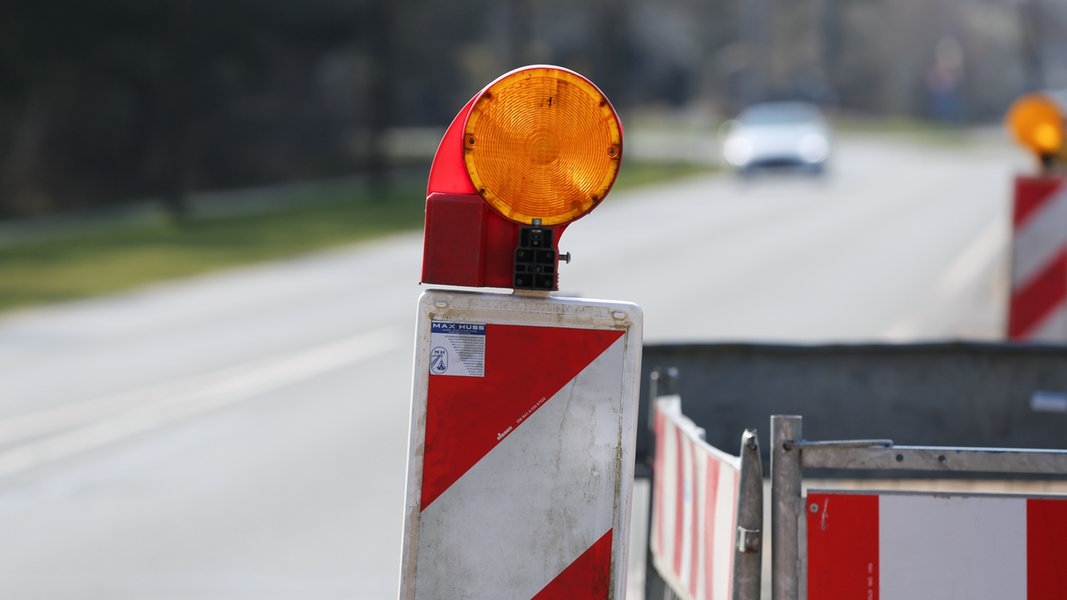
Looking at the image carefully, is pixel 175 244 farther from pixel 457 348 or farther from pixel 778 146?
pixel 457 348

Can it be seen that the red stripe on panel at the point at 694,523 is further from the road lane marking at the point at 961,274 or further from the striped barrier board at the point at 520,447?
the road lane marking at the point at 961,274

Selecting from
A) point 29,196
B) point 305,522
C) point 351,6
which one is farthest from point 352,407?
point 351,6

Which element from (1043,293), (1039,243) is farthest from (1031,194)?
(1043,293)

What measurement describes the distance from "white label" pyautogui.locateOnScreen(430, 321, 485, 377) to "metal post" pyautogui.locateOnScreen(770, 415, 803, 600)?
0.61 meters

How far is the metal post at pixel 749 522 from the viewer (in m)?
3.57

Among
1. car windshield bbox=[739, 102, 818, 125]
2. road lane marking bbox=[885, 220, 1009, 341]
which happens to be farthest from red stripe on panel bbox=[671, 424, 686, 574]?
car windshield bbox=[739, 102, 818, 125]

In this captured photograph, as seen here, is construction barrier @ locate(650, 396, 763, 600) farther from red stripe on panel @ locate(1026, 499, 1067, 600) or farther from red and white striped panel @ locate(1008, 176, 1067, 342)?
red and white striped panel @ locate(1008, 176, 1067, 342)

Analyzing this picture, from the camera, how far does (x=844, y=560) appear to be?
352 cm

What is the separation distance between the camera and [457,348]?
11.2ft

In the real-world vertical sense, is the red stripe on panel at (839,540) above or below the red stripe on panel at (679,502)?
below

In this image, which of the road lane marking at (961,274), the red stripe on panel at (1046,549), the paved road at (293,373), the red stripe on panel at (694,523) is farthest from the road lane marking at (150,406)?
the red stripe on panel at (1046,549)

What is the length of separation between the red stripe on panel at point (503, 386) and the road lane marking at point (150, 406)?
23.2 feet

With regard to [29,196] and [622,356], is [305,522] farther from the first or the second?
[29,196]

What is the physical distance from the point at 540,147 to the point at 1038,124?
6590 millimetres
